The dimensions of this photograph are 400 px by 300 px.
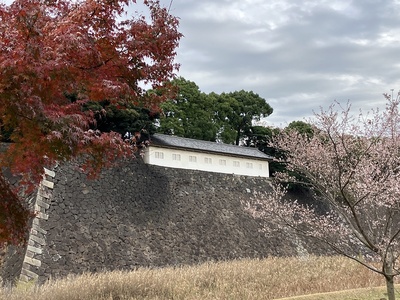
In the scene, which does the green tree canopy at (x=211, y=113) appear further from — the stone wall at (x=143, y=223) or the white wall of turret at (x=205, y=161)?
the stone wall at (x=143, y=223)

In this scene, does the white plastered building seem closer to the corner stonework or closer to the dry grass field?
the corner stonework

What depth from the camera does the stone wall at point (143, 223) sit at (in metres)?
13.5

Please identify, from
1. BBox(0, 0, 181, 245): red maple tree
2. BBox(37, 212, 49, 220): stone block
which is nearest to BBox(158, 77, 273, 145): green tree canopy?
BBox(37, 212, 49, 220): stone block

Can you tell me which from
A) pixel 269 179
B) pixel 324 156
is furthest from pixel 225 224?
pixel 324 156

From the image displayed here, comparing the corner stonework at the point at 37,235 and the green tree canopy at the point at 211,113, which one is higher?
the green tree canopy at the point at 211,113

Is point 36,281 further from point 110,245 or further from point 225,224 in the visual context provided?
point 225,224

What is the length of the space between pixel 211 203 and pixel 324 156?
11166 mm

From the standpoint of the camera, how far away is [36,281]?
11758mm

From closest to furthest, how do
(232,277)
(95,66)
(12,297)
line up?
1. (95,66)
2. (12,297)
3. (232,277)

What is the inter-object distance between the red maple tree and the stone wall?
7.51m

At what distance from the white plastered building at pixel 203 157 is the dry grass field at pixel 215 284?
8112 mm

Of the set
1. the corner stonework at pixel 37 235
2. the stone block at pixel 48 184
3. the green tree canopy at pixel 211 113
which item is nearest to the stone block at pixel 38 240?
the corner stonework at pixel 37 235

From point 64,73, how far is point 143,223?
12.1 m

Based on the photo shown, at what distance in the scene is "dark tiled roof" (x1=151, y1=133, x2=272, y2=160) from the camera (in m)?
20.5
